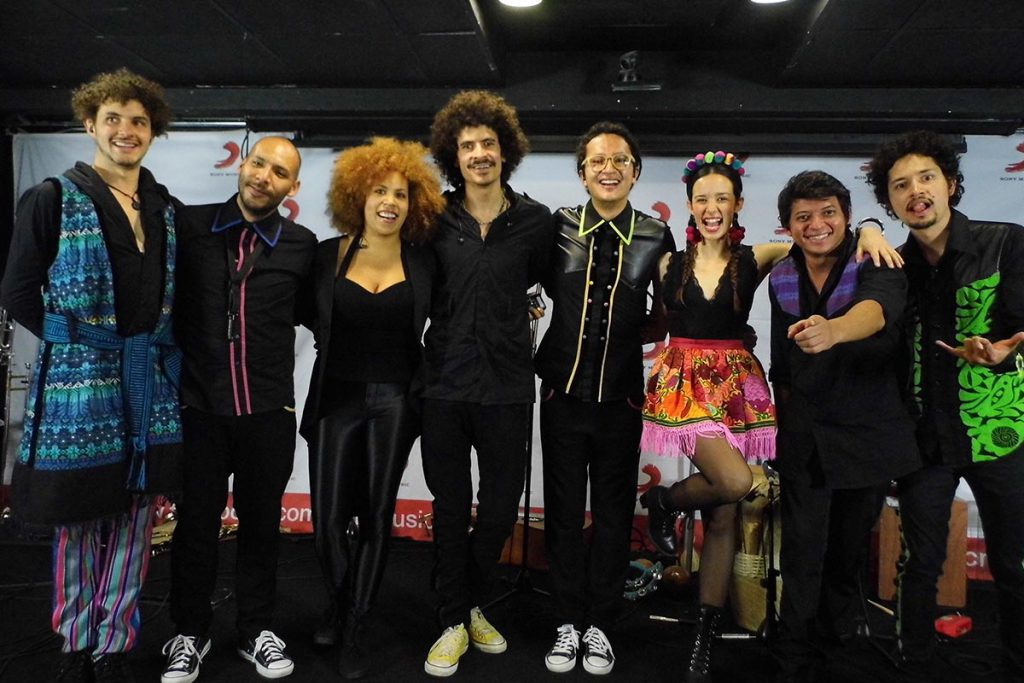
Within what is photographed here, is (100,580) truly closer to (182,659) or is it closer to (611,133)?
(182,659)

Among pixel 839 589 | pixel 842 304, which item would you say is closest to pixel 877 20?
pixel 842 304

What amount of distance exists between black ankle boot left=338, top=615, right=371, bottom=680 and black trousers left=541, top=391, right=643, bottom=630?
74 cm

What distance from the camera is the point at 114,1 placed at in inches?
130

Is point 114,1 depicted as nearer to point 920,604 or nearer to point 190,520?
point 190,520

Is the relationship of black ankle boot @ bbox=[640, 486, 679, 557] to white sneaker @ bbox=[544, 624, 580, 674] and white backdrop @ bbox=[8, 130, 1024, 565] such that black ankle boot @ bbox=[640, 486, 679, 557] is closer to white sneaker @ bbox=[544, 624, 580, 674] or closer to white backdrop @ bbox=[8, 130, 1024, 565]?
white sneaker @ bbox=[544, 624, 580, 674]

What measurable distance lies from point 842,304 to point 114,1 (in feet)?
12.1

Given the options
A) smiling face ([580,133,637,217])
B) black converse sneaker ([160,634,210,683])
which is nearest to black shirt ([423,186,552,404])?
smiling face ([580,133,637,217])

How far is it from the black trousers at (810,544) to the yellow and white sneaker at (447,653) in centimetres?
113

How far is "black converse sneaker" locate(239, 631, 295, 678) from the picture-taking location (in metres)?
2.32

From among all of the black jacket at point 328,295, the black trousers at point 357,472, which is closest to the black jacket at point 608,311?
the black jacket at point 328,295

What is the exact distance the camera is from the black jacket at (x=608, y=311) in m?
2.46

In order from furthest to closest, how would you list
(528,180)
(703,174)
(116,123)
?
1. (528,180)
2. (703,174)
3. (116,123)

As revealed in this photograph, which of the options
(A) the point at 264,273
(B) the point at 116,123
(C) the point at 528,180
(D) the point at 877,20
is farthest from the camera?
(C) the point at 528,180

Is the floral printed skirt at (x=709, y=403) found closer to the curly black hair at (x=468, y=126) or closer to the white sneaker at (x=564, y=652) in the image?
the white sneaker at (x=564, y=652)
